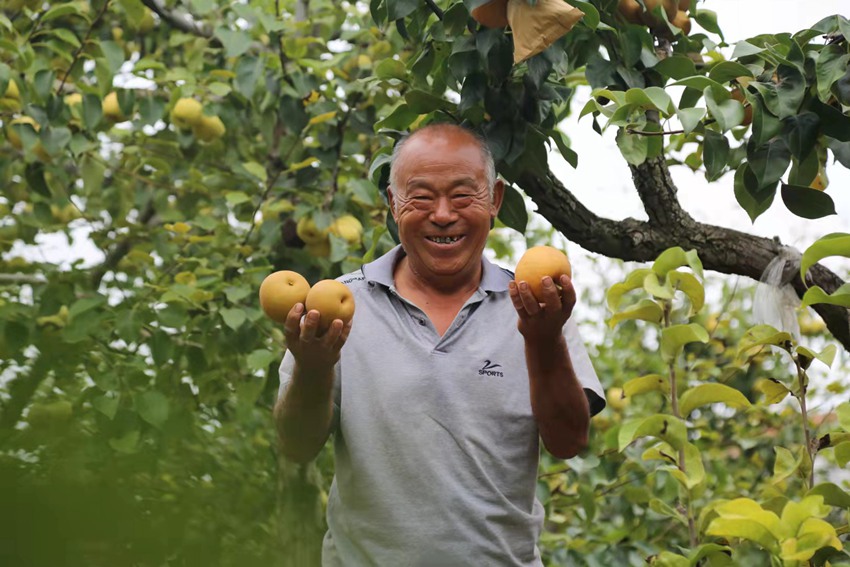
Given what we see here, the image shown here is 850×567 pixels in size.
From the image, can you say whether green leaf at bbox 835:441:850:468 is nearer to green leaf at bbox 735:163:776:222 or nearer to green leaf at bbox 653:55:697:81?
green leaf at bbox 735:163:776:222

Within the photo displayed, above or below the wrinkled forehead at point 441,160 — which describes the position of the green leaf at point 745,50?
above

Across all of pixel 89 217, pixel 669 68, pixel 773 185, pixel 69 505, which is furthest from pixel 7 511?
pixel 89 217

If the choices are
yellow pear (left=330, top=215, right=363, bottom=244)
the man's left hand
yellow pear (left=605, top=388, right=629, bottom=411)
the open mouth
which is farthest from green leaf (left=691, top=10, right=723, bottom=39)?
yellow pear (left=605, top=388, right=629, bottom=411)

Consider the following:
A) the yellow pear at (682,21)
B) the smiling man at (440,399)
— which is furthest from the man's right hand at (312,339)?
the yellow pear at (682,21)

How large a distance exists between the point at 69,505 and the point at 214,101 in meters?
2.97

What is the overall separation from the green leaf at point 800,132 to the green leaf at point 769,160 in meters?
0.03

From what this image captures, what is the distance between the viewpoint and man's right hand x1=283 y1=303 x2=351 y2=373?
1.33 m

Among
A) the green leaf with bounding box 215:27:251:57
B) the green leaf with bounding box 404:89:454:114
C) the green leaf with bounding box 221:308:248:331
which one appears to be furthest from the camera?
the green leaf with bounding box 215:27:251:57

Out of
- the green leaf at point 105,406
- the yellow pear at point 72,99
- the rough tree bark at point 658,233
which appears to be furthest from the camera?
the yellow pear at point 72,99

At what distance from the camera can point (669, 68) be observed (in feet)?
5.92

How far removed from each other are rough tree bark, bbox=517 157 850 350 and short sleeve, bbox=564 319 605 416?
48 cm

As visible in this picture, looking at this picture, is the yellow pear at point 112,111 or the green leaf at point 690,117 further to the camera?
the yellow pear at point 112,111

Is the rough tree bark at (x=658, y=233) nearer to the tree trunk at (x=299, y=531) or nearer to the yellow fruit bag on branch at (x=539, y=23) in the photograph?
the yellow fruit bag on branch at (x=539, y=23)

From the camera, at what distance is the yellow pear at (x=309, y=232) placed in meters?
2.86
